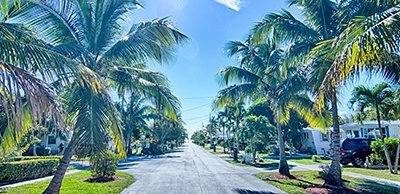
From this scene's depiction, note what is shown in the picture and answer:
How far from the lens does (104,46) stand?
9.21 metres

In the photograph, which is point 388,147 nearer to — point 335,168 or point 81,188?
point 335,168

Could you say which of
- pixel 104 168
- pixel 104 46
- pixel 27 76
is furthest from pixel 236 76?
pixel 27 76

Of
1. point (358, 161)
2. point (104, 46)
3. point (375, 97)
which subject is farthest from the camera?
point (358, 161)

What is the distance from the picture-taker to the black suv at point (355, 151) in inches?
770

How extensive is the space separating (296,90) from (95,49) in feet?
24.9

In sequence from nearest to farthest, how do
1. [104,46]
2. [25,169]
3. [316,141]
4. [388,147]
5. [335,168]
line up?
[104,46] → [335,168] → [25,169] → [388,147] → [316,141]

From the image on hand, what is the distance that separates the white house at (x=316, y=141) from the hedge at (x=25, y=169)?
1026 inches

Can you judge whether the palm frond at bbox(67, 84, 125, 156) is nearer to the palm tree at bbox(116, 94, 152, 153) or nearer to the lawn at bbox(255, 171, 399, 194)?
the lawn at bbox(255, 171, 399, 194)

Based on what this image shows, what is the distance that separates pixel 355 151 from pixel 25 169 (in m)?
19.8

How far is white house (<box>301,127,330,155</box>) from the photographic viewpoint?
1292 inches

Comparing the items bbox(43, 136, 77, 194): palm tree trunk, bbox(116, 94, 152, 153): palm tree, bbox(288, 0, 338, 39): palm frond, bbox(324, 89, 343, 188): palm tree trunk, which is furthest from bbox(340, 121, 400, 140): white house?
bbox(43, 136, 77, 194): palm tree trunk

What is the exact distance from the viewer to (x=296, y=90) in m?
11.5

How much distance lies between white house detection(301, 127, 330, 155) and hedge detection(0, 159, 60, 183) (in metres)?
26.1

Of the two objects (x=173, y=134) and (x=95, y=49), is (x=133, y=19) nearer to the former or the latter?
(x=95, y=49)
